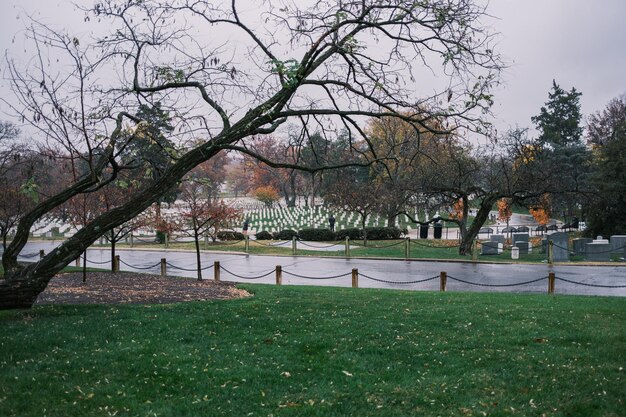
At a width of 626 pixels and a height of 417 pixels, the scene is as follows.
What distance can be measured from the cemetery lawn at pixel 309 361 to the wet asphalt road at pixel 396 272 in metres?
7.43

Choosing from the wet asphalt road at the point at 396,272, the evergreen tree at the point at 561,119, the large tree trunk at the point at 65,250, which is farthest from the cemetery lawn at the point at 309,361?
the evergreen tree at the point at 561,119

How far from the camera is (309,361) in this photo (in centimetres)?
671

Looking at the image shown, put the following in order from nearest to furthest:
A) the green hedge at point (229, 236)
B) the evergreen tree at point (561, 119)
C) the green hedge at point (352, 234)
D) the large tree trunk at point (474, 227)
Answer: the large tree trunk at point (474, 227), the green hedge at point (352, 234), the green hedge at point (229, 236), the evergreen tree at point (561, 119)

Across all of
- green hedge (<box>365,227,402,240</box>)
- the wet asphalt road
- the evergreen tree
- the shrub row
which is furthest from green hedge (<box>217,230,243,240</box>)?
the evergreen tree

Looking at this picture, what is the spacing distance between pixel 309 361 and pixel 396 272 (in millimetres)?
15917

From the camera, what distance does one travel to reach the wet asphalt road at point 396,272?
17719mm

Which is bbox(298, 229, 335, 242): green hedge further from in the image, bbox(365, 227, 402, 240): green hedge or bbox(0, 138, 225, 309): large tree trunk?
bbox(0, 138, 225, 309): large tree trunk

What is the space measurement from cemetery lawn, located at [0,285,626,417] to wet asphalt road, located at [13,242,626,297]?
7427mm

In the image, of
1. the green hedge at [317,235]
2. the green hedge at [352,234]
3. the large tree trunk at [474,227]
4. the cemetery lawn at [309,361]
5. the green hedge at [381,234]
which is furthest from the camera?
the green hedge at [352,234]

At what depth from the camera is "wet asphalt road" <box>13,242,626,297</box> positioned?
17719 millimetres

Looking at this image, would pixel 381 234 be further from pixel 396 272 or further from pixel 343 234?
pixel 396 272

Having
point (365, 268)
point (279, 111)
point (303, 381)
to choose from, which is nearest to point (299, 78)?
point (279, 111)

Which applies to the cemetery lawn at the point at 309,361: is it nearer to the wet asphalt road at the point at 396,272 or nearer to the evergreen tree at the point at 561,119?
the wet asphalt road at the point at 396,272

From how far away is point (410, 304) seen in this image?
11.4m
